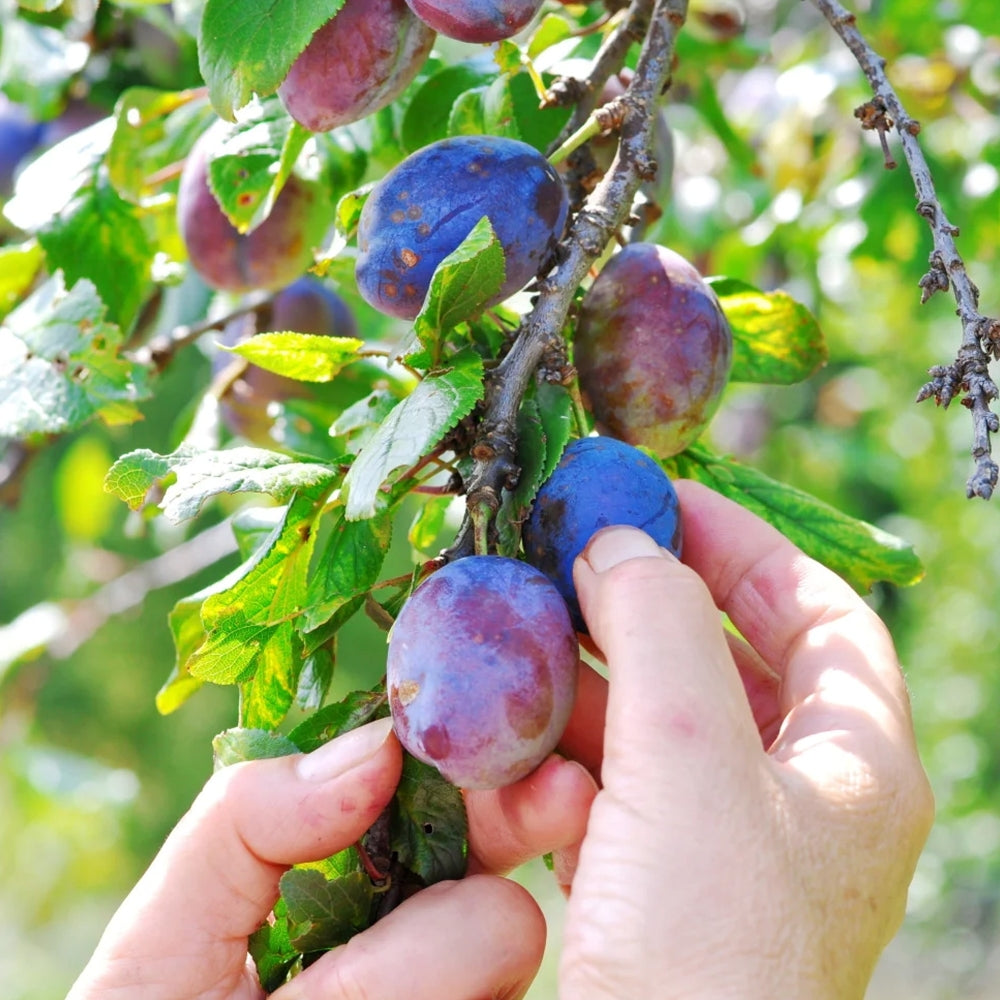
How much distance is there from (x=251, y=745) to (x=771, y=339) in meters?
0.46

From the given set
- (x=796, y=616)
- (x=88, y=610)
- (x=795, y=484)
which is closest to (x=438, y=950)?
(x=796, y=616)

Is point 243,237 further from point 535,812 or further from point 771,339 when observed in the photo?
point 535,812

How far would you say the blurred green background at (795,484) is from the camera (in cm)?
136

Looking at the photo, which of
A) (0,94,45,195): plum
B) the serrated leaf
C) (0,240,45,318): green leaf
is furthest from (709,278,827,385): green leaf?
(0,94,45,195): plum

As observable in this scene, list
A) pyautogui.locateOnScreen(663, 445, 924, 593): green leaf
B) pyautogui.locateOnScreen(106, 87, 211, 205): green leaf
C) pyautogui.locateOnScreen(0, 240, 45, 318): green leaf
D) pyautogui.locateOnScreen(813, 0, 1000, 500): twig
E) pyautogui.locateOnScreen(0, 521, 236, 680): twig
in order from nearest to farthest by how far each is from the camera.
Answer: pyautogui.locateOnScreen(813, 0, 1000, 500): twig < pyautogui.locateOnScreen(663, 445, 924, 593): green leaf < pyautogui.locateOnScreen(106, 87, 211, 205): green leaf < pyautogui.locateOnScreen(0, 240, 45, 318): green leaf < pyautogui.locateOnScreen(0, 521, 236, 680): twig

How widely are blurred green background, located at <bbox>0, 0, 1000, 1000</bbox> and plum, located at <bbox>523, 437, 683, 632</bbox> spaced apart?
570 mm

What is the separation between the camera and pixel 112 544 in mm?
4047

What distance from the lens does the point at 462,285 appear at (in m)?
0.55

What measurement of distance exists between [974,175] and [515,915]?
1.10 meters

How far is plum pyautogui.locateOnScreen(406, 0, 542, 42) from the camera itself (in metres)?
0.58

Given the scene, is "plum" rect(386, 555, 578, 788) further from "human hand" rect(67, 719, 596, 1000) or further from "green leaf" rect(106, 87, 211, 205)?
"green leaf" rect(106, 87, 211, 205)

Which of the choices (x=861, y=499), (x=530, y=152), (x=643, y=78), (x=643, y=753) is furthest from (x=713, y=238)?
(x=861, y=499)

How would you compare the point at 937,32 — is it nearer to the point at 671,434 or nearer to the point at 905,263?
the point at 905,263

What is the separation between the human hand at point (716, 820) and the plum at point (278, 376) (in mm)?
633
